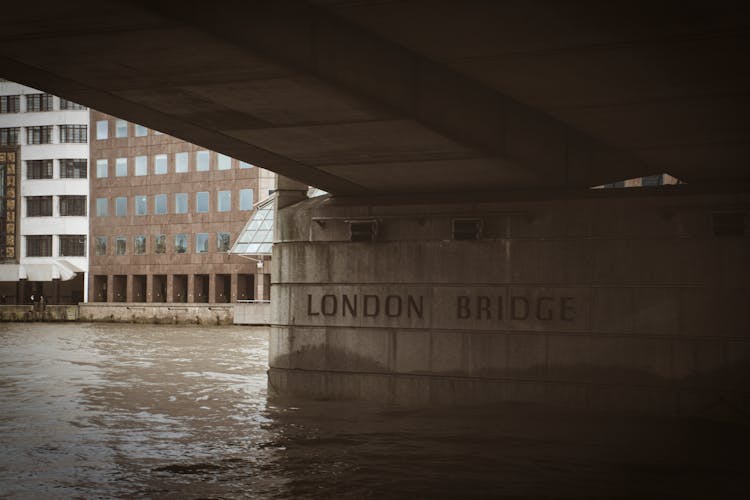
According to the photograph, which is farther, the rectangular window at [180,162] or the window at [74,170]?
the window at [74,170]

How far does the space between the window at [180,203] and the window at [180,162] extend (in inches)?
85.1

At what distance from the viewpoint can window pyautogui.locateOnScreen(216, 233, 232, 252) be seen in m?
83.0

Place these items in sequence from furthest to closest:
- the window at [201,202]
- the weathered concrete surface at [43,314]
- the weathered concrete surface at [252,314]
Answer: the window at [201,202] < the weathered concrete surface at [43,314] < the weathered concrete surface at [252,314]

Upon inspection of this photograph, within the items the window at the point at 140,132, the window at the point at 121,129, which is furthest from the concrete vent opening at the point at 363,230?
the window at the point at 121,129

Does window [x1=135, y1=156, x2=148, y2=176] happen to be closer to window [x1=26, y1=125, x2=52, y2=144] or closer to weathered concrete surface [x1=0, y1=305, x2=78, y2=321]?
window [x1=26, y1=125, x2=52, y2=144]

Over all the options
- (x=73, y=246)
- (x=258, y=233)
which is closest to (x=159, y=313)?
(x=258, y=233)

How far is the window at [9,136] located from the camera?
94.0m

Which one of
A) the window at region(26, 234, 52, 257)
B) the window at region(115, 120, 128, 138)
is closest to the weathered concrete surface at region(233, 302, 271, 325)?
the window at region(115, 120, 128, 138)

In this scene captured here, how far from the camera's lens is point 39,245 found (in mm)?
93125

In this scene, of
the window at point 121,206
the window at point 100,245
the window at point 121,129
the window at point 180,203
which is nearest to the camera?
the window at point 180,203

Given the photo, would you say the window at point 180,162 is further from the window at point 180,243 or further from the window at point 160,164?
the window at point 180,243

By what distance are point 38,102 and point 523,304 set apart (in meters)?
84.3

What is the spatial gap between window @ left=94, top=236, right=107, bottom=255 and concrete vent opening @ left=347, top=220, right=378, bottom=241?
75114 millimetres

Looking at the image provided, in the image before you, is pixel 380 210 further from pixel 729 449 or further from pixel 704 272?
pixel 729 449
